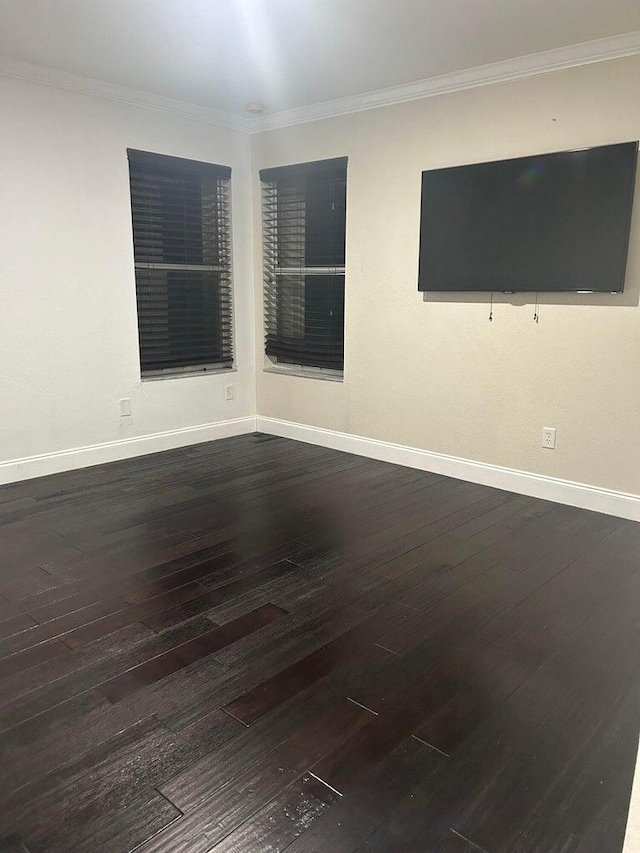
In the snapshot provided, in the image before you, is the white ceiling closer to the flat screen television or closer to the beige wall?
the beige wall

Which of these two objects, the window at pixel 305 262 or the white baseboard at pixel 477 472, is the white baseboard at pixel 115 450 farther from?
the window at pixel 305 262

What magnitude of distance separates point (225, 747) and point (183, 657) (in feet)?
1.57

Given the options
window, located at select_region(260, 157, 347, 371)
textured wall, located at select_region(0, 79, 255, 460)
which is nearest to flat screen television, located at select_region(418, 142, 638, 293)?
window, located at select_region(260, 157, 347, 371)

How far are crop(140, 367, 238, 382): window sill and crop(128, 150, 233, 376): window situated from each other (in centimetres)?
2

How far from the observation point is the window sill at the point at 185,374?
467 centimetres

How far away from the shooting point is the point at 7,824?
1492mm

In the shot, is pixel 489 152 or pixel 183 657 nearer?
pixel 183 657

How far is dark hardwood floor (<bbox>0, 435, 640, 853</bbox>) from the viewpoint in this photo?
1523mm

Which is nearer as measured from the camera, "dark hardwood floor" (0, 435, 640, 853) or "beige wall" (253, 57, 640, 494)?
"dark hardwood floor" (0, 435, 640, 853)

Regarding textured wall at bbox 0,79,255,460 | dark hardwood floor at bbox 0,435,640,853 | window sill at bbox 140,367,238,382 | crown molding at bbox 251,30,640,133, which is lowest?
dark hardwood floor at bbox 0,435,640,853

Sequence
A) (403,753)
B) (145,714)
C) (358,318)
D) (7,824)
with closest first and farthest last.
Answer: (7,824), (403,753), (145,714), (358,318)

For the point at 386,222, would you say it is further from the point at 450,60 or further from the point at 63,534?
the point at 63,534

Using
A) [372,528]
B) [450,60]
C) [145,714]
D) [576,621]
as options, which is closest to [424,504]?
[372,528]

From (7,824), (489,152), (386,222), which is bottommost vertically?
(7,824)
